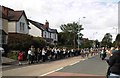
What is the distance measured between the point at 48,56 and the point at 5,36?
14.7m

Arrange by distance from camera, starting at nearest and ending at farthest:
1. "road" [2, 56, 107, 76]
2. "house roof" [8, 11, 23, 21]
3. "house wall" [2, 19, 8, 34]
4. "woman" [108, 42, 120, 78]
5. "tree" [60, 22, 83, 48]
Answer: "woman" [108, 42, 120, 78]
"road" [2, 56, 107, 76]
"house wall" [2, 19, 8, 34]
"house roof" [8, 11, 23, 21]
"tree" [60, 22, 83, 48]

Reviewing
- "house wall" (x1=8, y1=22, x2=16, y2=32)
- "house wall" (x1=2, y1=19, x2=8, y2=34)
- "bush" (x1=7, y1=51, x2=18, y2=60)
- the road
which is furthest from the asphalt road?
"house wall" (x1=8, y1=22, x2=16, y2=32)

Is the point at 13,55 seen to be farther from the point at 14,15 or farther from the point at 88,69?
the point at 14,15

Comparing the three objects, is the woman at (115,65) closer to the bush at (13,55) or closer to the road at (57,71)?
the road at (57,71)

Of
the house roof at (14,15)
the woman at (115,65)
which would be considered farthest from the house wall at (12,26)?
the woman at (115,65)

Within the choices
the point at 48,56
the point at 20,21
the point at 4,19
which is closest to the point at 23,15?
the point at 20,21

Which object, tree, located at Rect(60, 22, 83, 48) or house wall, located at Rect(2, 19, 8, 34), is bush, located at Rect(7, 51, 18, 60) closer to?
house wall, located at Rect(2, 19, 8, 34)

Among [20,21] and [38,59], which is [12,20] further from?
[38,59]

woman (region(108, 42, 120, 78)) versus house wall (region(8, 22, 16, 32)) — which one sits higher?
house wall (region(8, 22, 16, 32))

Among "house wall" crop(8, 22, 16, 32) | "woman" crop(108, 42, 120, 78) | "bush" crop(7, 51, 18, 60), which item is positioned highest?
"house wall" crop(8, 22, 16, 32)

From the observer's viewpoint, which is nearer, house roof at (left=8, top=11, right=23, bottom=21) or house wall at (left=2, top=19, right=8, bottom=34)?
house wall at (left=2, top=19, right=8, bottom=34)

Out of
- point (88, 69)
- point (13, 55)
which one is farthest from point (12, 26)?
point (88, 69)

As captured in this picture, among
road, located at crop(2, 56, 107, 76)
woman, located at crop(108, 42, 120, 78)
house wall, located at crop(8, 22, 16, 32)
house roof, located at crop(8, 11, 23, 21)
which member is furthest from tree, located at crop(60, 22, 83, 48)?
woman, located at crop(108, 42, 120, 78)

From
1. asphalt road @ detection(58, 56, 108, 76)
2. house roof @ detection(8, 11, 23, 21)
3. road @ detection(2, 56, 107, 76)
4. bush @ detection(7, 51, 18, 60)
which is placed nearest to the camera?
road @ detection(2, 56, 107, 76)
